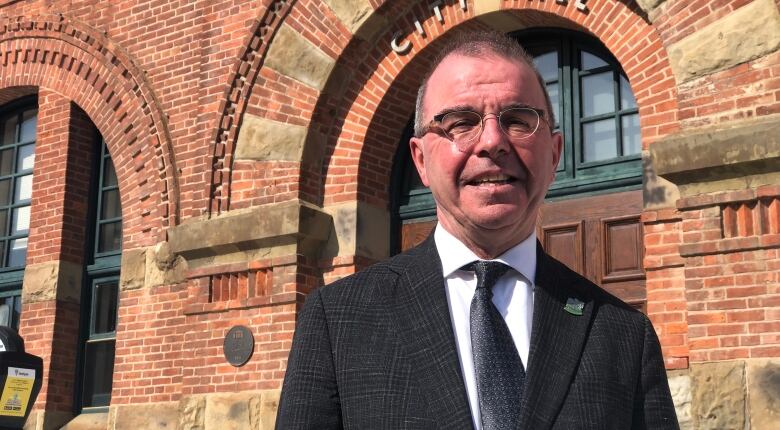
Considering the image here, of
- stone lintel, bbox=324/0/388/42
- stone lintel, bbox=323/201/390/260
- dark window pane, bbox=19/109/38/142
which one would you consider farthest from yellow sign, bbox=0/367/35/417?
dark window pane, bbox=19/109/38/142

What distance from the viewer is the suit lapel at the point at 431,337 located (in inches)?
78.2

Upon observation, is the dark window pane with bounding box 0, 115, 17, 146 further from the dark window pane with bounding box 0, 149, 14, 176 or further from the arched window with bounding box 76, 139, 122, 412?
the arched window with bounding box 76, 139, 122, 412

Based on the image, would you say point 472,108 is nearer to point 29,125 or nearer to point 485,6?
point 485,6

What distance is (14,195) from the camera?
1148 centimetres

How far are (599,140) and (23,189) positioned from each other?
277 inches

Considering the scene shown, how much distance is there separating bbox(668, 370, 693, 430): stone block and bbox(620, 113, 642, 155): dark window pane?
1.94 m

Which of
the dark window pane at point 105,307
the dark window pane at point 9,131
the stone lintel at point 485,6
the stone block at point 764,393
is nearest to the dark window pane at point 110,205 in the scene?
the dark window pane at point 105,307

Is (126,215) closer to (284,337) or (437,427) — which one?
(284,337)

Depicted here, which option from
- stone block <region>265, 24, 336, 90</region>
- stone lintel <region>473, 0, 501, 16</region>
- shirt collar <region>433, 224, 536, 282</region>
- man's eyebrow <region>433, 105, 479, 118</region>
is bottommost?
shirt collar <region>433, 224, 536, 282</region>

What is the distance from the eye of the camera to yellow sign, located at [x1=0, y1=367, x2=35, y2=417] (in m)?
7.93

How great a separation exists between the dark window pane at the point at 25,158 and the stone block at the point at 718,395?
327 inches

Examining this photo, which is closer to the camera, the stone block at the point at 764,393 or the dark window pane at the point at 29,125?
the stone block at the point at 764,393

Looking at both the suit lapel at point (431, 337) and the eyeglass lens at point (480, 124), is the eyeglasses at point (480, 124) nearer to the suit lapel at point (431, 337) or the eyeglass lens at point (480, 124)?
the eyeglass lens at point (480, 124)

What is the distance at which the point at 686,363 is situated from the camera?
6547mm
